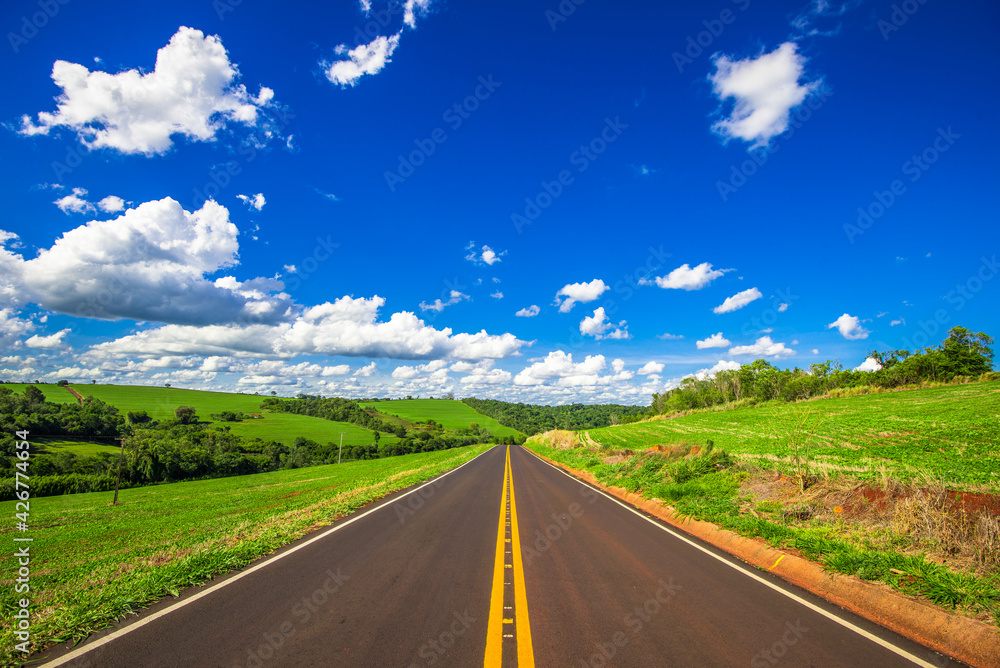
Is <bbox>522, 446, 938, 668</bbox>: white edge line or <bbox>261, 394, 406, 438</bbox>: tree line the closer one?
<bbox>522, 446, 938, 668</bbox>: white edge line

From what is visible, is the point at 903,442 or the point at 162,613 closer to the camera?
the point at 162,613

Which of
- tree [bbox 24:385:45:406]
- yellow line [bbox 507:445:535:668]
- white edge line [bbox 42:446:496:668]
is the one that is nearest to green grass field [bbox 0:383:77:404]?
tree [bbox 24:385:45:406]

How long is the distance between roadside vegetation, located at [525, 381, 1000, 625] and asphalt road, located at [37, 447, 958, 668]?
47.0 inches

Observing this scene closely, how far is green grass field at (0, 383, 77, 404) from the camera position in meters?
69.6

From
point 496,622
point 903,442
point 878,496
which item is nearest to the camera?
point 496,622

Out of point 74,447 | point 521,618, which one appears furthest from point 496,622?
point 74,447

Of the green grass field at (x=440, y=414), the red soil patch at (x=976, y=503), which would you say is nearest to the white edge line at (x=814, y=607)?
the red soil patch at (x=976, y=503)

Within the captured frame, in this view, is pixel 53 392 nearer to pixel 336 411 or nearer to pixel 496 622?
pixel 336 411

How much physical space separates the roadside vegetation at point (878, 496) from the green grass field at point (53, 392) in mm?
99320

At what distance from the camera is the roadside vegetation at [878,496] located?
5.07 meters

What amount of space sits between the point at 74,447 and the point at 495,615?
71451mm

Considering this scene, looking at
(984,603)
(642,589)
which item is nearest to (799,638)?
(642,589)

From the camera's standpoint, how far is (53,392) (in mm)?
78000

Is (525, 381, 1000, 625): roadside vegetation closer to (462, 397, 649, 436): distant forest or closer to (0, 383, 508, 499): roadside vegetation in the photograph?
(0, 383, 508, 499): roadside vegetation
